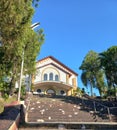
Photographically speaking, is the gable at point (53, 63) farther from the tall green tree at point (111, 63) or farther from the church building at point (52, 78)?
the tall green tree at point (111, 63)

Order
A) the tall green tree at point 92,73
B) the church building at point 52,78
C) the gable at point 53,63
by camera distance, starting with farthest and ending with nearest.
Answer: the tall green tree at point 92,73
the gable at point 53,63
the church building at point 52,78

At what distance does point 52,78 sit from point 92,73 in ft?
27.9

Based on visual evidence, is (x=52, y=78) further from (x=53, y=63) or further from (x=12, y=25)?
(x=12, y=25)

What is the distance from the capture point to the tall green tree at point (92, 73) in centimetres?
4638

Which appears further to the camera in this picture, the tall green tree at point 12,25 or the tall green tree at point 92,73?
the tall green tree at point 92,73

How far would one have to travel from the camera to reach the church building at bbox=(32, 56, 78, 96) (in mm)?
41969

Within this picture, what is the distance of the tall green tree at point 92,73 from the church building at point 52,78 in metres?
2.69

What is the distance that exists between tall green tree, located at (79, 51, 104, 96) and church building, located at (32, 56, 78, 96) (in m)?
2.69

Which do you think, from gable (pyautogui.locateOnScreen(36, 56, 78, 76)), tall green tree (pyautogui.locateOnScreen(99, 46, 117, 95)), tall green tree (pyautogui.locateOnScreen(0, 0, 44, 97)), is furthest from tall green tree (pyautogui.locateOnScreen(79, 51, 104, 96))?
tall green tree (pyautogui.locateOnScreen(0, 0, 44, 97))

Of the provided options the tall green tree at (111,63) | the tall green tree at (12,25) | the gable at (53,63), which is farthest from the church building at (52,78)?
the tall green tree at (12,25)

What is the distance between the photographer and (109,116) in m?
17.1

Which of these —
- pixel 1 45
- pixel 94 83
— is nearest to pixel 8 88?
pixel 1 45

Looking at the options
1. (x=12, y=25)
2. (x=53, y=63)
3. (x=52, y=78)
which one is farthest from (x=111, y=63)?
(x=12, y=25)

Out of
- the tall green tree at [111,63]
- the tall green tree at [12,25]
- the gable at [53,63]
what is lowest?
the tall green tree at [12,25]
